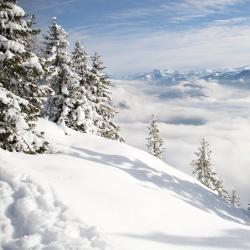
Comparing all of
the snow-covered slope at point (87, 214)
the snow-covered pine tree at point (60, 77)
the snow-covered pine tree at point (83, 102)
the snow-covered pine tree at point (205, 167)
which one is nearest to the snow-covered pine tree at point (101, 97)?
the snow-covered pine tree at point (83, 102)

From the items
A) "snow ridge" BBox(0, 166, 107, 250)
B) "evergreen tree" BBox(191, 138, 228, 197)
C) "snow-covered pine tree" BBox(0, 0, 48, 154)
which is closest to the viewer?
"snow ridge" BBox(0, 166, 107, 250)

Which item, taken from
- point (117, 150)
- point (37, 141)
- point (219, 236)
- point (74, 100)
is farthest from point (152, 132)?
point (219, 236)

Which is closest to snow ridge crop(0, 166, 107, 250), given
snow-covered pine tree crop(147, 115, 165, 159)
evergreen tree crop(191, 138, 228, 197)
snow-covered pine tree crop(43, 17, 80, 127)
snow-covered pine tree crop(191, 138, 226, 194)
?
snow-covered pine tree crop(43, 17, 80, 127)

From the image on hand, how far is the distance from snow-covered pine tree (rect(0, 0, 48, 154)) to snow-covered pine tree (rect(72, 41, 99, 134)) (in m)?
16.1

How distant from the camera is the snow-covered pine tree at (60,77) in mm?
33719

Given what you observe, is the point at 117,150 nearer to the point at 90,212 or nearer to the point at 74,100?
the point at 74,100

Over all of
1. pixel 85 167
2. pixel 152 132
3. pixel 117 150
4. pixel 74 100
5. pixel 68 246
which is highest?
pixel 152 132

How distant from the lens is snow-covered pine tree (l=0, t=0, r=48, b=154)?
1672 centimetres

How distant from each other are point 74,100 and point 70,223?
25258 mm

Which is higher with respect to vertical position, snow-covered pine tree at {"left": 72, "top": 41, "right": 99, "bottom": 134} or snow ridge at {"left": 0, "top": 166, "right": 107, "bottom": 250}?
snow-covered pine tree at {"left": 72, "top": 41, "right": 99, "bottom": 134}

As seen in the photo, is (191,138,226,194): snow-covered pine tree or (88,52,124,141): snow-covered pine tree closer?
(88,52,124,141): snow-covered pine tree

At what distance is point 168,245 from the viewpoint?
35.3ft

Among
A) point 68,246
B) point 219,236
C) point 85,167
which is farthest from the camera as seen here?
point 85,167

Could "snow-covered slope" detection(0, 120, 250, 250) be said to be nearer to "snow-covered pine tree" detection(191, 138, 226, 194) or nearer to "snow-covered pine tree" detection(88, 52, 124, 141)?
"snow-covered pine tree" detection(88, 52, 124, 141)
